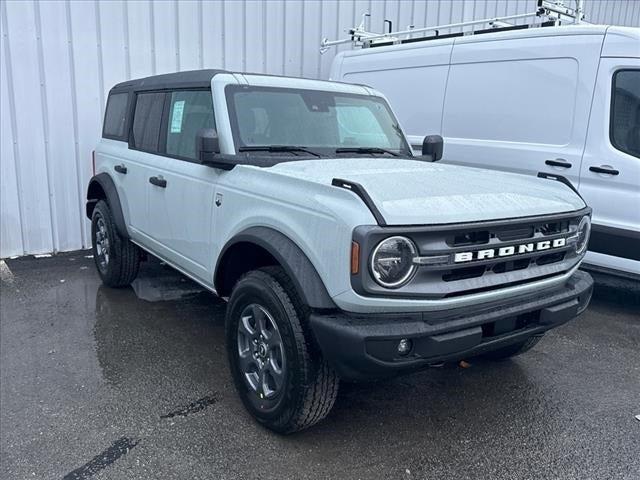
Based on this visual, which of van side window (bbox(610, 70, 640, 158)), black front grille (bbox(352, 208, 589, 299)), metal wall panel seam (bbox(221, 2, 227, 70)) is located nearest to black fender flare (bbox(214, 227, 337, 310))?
black front grille (bbox(352, 208, 589, 299))

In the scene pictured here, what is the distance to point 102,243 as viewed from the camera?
5.64m

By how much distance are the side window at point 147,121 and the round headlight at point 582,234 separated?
3.15 metres

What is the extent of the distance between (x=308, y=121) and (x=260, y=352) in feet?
5.52

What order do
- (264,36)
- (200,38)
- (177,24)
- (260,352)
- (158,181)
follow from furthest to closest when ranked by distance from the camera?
1. (264,36)
2. (200,38)
3. (177,24)
4. (158,181)
5. (260,352)

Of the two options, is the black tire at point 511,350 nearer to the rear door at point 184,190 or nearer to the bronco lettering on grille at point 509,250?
the bronco lettering on grille at point 509,250

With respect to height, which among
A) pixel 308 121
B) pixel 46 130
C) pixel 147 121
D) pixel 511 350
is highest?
pixel 308 121

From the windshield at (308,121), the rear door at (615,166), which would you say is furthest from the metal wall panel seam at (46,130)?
the rear door at (615,166)

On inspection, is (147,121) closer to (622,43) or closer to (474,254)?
(474,254)

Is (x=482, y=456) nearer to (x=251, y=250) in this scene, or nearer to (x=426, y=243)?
(x=426, y=243)

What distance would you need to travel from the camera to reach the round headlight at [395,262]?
8.29ft

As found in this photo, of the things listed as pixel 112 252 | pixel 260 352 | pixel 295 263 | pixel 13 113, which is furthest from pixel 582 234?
pixel 13 113

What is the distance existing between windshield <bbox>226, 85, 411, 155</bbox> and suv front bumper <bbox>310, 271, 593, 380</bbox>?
151 cm

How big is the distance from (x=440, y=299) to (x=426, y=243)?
274mm

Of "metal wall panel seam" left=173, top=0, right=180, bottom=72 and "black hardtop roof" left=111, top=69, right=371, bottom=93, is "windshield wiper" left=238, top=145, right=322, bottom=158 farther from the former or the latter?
"metal wall panel seam" left=173, top=0, right=180, bottom=72
